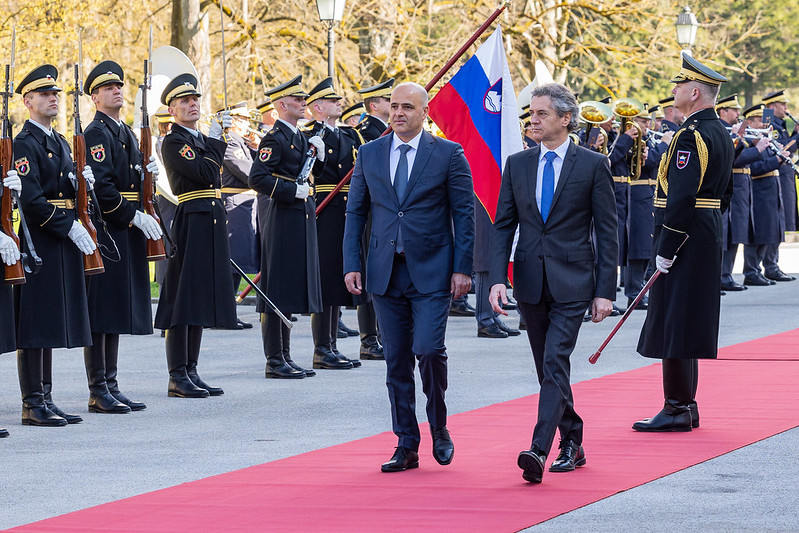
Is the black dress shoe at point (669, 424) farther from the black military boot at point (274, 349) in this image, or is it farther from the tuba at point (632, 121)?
the tuba at point (632, 121)

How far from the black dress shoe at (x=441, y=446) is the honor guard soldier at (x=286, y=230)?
145 inches

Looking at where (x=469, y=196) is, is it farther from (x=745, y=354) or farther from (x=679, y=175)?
(x=745, y=354)

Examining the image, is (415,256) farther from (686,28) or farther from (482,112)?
(686,28)

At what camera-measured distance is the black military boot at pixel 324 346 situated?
11.3 meters

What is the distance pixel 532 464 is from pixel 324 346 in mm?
4803

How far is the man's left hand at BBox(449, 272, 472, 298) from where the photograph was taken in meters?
7.18

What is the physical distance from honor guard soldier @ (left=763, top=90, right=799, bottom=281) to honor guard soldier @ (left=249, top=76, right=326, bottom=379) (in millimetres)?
9020

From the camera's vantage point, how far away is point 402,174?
7305mm

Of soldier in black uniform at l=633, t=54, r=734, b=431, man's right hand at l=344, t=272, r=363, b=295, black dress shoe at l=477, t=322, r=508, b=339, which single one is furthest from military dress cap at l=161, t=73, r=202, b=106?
black dress shoe at l=477, t=322, r=508, b=339

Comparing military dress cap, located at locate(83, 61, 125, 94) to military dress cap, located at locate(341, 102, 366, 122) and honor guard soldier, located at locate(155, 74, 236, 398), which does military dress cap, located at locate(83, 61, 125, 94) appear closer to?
honor guard soldier, located at locate(155, 74, 236, 398)

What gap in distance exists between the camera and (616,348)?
12.3 metres

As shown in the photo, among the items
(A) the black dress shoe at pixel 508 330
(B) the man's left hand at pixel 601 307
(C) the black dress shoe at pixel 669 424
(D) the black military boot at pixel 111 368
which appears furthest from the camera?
(A) the black dress shoe at pixel 508 330

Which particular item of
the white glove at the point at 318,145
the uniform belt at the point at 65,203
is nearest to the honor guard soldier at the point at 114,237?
the uniform belt at the point at 65,203

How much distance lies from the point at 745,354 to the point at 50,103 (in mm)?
5655
